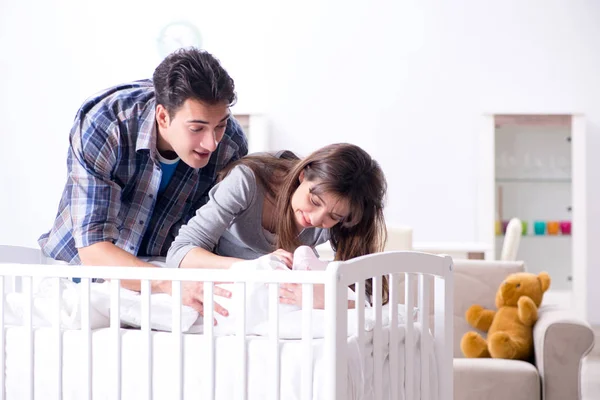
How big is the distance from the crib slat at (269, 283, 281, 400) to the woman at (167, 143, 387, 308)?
7.6 inches

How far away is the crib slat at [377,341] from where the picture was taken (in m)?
1.54

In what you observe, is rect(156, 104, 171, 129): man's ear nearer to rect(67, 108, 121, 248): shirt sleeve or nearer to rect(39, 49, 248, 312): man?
rect(39, 49, 248, 312): man

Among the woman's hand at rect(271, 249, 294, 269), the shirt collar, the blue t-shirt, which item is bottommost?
the woman's hand at rect(271, 249, 294, 269)

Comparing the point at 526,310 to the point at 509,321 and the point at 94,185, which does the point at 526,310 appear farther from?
the point at 94,185

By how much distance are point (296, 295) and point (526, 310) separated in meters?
1.45

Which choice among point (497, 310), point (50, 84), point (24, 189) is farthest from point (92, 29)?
point (497, 310)

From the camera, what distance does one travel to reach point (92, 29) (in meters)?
5.48

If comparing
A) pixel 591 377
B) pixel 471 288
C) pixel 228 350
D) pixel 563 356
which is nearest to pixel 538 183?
pixel 591 377

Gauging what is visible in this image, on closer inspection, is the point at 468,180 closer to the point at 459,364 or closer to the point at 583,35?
the point at 583,35

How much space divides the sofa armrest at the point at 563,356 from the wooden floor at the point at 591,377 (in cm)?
83

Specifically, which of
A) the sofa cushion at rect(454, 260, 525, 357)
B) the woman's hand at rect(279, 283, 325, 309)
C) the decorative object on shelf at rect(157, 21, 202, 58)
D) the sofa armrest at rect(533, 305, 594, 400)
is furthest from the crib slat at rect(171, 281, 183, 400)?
the decorative object on shelf at rect(157, 21, 202, 58)

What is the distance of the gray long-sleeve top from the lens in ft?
6.26

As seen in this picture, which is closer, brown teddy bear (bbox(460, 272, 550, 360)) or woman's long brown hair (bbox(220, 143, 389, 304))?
woman's long brown hair (bbox(220, 143, 389, 304))

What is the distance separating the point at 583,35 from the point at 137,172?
13.0ft
